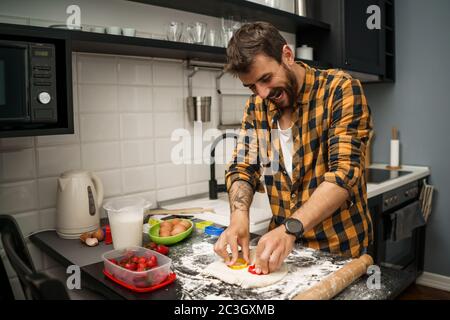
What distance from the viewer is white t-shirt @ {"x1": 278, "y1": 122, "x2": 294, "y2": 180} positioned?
1.41 meters

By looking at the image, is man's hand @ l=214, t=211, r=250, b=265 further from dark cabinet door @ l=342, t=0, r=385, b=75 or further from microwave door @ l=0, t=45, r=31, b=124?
dark cabinet door @ l=342, t=0, r=385, b=75

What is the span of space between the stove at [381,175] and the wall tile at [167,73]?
4.62 feet

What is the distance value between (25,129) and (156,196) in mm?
807

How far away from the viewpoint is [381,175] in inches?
105

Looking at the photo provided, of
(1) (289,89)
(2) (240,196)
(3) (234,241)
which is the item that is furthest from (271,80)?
(3) (234,241)

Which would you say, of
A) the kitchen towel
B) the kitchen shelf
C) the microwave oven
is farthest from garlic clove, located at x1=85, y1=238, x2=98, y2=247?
the kitchen towel

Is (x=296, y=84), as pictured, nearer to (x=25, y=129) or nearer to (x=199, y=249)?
(x=199, y=249)

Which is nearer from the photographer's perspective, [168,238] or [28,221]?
[168,238]

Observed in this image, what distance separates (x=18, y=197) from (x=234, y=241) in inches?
32.7

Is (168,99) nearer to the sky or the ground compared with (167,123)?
nearer to the sky

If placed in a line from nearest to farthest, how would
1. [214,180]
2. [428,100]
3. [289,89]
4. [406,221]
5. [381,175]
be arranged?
[289,89], [214,180], [406,221], [381,175], [428,100]

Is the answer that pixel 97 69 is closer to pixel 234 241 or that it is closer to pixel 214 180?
pixel 214 180

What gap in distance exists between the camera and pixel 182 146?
1966 mm
